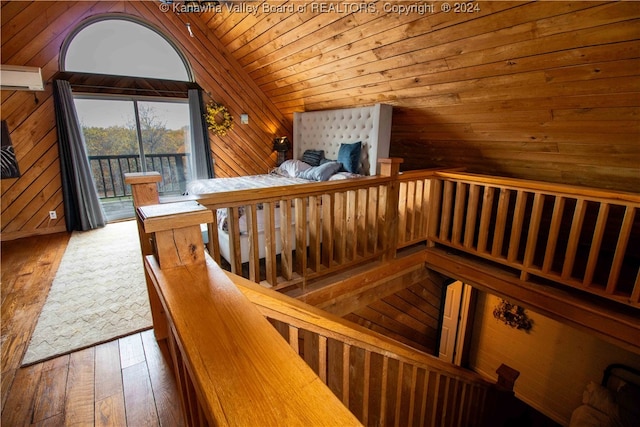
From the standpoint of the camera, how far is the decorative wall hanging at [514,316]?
13.9ft

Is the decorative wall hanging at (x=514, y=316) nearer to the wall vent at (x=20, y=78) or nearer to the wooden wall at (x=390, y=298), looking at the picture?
the wooden wall at (x=390, y=298)

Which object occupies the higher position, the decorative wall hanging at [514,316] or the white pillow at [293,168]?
the white pillow at [293,168]

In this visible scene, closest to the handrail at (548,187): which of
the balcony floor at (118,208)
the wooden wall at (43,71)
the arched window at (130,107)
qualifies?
the arched window at (130,107)

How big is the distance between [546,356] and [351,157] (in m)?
3.74

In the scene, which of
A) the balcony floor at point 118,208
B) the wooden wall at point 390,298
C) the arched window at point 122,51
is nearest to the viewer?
the wooden wall at point 390,298

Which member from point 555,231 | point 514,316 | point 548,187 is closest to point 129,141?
point 548,187

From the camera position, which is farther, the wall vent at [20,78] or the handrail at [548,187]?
the wall vent at [20,78]

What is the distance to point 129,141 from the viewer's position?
4.80m

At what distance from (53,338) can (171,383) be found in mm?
1065

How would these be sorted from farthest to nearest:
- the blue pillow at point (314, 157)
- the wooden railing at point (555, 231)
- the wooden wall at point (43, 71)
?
1. the blue pillow at point (314, 157)
2. the wooden wall at point (43, 71)
3. the wooden railing at point (555, 231)

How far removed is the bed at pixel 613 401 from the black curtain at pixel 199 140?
227 inches

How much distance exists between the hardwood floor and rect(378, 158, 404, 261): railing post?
1.91 m

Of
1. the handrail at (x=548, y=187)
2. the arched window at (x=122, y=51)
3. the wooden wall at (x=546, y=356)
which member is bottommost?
the wooden wall at (x=546, y=356)

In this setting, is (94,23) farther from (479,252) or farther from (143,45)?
(479,252)
